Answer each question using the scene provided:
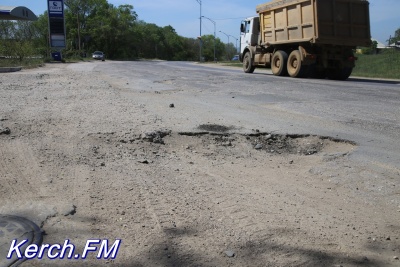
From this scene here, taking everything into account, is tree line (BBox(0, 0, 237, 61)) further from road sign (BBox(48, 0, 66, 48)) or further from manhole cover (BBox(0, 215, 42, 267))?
manhole cover (BBox(0, 215, 42, 267))

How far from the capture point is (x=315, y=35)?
1870cm

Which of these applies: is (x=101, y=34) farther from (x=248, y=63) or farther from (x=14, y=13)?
(x=248, y=63)

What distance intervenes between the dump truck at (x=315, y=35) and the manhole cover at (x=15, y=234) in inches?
679

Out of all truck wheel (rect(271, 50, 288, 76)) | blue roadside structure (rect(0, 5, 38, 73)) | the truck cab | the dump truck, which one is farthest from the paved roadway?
blue roadside structure (rect(0, 5, 38, 73))

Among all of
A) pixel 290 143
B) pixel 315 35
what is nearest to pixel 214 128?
pixel 290 143

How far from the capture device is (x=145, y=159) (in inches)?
218

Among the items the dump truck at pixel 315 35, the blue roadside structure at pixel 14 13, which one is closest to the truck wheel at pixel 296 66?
the dump truck at pixel 315 35

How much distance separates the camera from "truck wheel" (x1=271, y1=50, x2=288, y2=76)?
70.9 feet

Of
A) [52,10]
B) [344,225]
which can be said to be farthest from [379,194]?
[52,10]

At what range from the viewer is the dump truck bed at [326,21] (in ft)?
61.5

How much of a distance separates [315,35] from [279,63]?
3.73 metres

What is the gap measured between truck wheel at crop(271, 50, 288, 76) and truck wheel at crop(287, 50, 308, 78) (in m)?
0.38

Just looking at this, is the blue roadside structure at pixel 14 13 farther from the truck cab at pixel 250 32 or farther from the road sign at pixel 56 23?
the road sign at pixel 56 23

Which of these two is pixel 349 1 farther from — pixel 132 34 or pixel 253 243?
pixel 132 34
